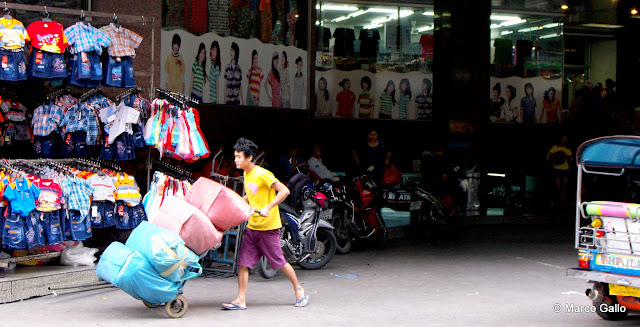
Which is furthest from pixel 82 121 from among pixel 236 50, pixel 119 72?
pixel 236 50

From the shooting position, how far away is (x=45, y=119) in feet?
30.1

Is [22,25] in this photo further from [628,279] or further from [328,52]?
[328,52]

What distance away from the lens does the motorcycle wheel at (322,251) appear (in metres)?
10.3

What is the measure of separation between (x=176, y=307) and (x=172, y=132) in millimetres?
2866

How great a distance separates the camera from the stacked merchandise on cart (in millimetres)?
9461

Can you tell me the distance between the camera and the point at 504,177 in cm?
1866

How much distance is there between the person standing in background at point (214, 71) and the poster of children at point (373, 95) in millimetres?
4254

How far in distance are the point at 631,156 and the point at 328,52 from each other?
1256cm

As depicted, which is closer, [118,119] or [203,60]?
[118,119]

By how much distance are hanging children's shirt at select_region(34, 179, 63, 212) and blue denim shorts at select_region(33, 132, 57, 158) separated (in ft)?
3.29

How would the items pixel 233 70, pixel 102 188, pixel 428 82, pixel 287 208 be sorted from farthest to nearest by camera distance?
pixel 428 82 → pixel 233 70 → pixel 287 208 → pixel 102 188

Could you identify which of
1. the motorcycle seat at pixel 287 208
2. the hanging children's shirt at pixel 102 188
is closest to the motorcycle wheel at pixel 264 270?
the motorcycle seat at pixel 287 208

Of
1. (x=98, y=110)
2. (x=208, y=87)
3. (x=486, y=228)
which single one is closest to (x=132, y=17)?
(x=98, y=110)

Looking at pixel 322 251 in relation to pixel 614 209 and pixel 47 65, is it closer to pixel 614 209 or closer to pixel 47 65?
pixel 47 65
